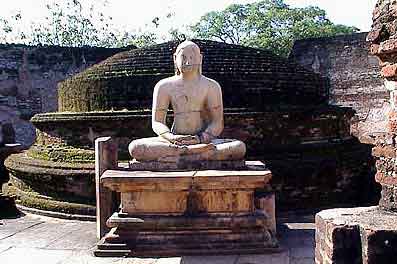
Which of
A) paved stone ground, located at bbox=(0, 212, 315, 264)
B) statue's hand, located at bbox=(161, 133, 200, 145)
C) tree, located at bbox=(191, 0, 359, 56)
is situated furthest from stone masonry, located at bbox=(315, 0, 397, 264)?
tree, located at bbox=(191, 0, 359, 56)

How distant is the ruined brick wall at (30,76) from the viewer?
14609mm

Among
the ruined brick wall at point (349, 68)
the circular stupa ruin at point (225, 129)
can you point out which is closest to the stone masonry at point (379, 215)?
the circular stupa ruin at point (225, 129)

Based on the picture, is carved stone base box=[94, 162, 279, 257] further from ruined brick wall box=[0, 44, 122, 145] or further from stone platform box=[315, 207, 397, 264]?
ruined brick wall box=[0, 44, 122, 145]

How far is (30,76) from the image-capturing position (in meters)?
14.8

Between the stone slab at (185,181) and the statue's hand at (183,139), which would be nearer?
the stone slab at (185,181)

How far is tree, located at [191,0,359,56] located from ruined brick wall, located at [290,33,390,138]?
9.44 m

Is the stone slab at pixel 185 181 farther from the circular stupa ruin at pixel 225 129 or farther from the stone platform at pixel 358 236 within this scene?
the circular stupa ruin at pixel 225 129

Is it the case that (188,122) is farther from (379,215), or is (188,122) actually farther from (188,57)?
(379,215)

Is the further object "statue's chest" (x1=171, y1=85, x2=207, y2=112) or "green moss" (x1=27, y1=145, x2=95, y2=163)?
"green moss" (x1=27, y1=145, x2=95, y2=163)

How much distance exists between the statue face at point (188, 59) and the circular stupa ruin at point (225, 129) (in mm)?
2668

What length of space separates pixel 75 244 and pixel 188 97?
1.93 metres

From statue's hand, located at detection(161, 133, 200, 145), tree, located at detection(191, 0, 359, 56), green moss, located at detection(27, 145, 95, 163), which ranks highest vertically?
tree, located at detection(191, 0, 359, 56)

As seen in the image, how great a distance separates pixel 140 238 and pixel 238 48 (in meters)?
5.41

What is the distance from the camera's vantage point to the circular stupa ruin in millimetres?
7734
